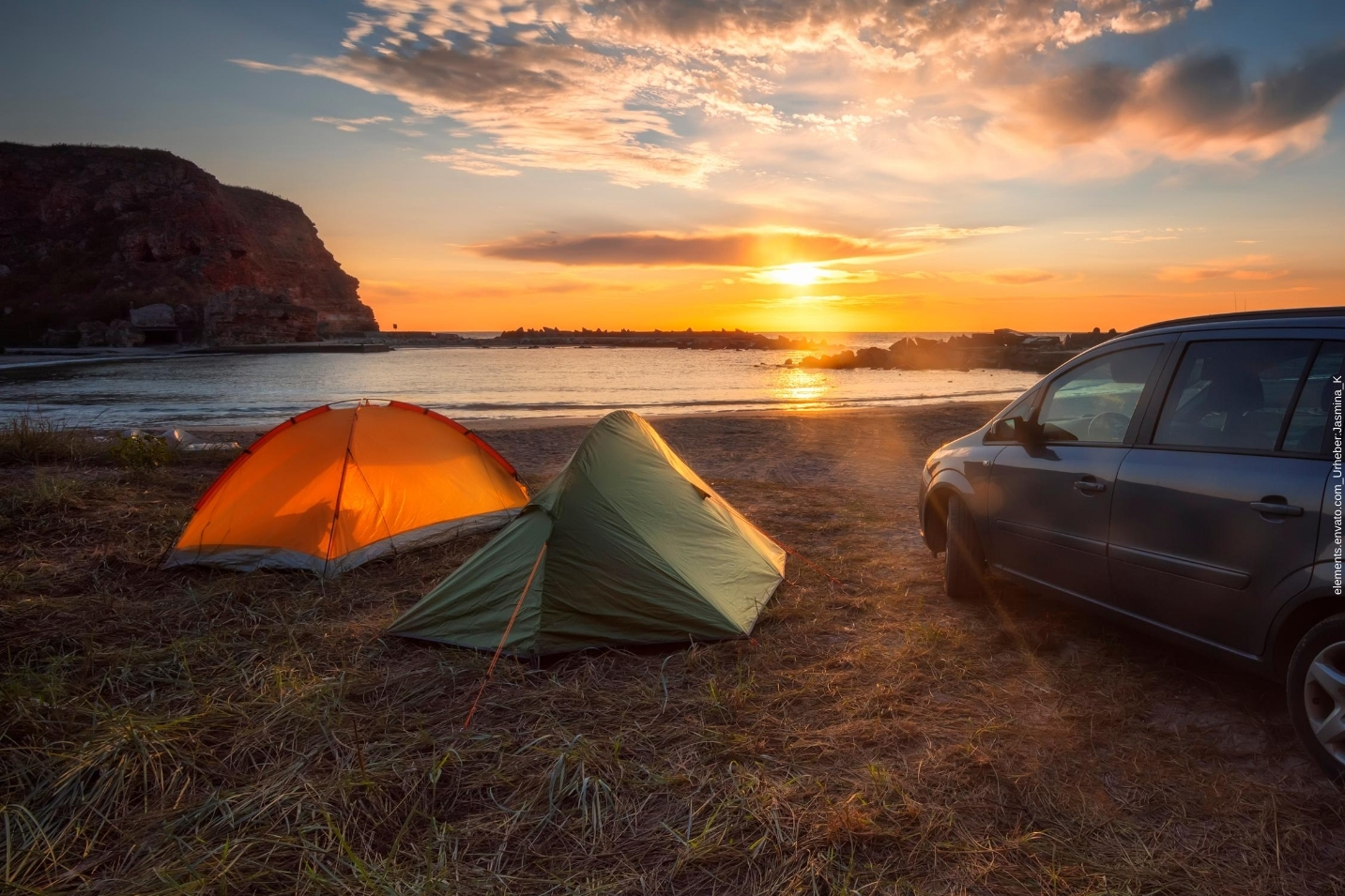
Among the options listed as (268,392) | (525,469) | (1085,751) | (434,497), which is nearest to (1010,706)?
(1085,751)

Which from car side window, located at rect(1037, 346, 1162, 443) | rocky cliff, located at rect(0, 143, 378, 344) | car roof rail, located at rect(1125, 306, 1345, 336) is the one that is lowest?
car side window, located at rect(1037, 346, 1162, 443)

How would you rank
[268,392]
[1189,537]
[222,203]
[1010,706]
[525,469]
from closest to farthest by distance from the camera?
[1189,537] < [1010,706] < [525,469] < [268,392] < [222,203]

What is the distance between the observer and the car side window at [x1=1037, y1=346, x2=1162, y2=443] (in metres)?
4.26

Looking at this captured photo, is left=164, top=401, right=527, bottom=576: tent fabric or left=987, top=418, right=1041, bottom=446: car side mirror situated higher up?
left=987, top=418, right=1041, bottom=446: car side mirror

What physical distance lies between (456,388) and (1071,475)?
3742 cm

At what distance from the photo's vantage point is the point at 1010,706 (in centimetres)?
411

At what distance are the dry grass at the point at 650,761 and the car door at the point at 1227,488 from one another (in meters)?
0.73

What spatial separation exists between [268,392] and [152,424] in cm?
1390

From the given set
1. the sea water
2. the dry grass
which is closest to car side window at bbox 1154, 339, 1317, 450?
the dry grass

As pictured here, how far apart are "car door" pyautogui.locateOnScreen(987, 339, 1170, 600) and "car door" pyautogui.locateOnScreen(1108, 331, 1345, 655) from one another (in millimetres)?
155

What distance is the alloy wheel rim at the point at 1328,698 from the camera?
2954 mm

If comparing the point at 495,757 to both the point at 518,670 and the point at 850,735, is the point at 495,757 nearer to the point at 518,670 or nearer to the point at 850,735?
the point at 518,670

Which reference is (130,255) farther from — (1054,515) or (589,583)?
(1054,515)

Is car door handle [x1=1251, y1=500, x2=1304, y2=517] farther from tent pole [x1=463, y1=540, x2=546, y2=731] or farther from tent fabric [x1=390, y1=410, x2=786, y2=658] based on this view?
tent pole [x1=463, y1=540, x2=546, y2=731]
